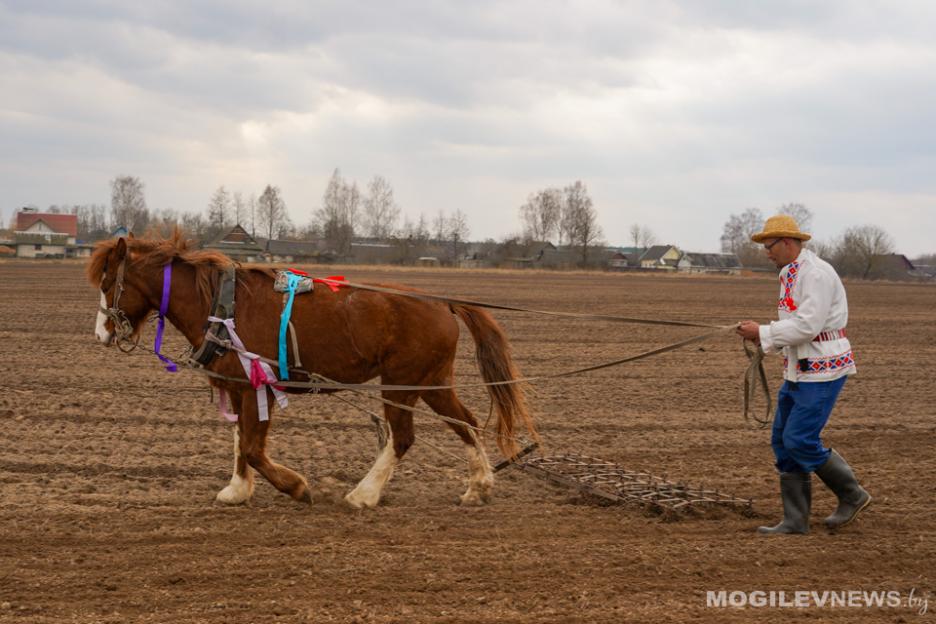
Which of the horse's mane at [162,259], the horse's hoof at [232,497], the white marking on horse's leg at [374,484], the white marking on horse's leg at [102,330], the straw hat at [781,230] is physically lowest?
the horse's hoof at [232,497]

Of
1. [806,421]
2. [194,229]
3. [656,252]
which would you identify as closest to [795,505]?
[806,421]

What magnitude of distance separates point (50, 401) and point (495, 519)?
605 centimetres

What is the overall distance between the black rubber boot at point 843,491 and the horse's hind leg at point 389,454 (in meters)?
2.89

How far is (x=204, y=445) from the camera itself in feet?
25.2

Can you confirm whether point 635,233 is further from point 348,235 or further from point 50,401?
point 50,401

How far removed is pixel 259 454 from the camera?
5.82 metres

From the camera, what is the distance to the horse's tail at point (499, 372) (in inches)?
260

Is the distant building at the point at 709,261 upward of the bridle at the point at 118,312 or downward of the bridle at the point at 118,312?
upward

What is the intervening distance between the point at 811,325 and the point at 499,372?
243 cm

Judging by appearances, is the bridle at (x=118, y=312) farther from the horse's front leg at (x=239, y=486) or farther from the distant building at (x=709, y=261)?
the distant building at (x=709, y=261)

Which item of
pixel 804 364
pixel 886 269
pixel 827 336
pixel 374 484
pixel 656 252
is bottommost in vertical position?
pixel 374 484

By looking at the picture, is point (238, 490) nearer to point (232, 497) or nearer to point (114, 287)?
point (232, 497)

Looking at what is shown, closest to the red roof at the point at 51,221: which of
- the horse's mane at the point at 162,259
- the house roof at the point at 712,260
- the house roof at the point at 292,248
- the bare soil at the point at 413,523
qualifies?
the house roof at the point at 292,248

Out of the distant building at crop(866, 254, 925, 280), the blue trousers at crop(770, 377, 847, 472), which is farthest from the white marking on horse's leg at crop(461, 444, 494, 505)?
the distant building at crop(866, 254, 925, 280)
